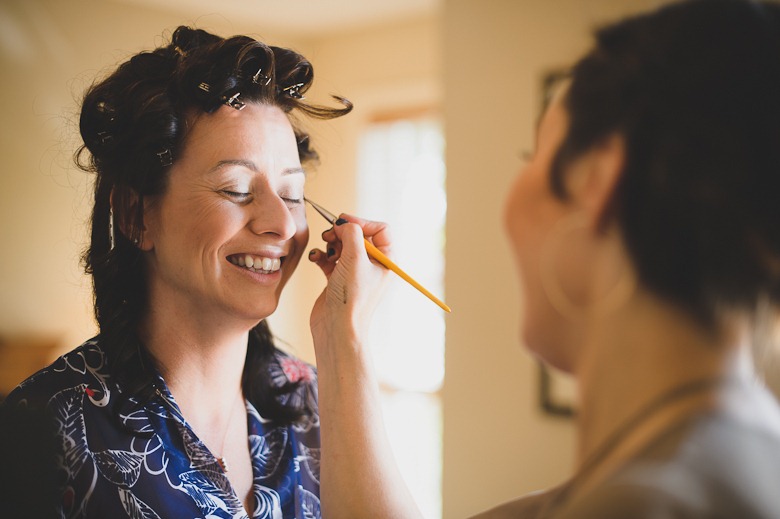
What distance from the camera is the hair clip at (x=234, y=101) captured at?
45.4 inches

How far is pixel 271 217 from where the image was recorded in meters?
1.14

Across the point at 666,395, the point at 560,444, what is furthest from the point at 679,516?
the point at 560,444

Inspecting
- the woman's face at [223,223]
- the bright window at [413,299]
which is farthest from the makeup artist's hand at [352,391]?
the bright window at [413,299]

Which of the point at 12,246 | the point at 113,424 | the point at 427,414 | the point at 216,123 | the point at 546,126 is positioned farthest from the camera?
A: the point at 427,414

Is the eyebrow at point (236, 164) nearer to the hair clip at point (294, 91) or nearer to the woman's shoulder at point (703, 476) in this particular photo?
the hair clip at point (294, 91)

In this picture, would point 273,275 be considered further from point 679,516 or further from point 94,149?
point 679,516

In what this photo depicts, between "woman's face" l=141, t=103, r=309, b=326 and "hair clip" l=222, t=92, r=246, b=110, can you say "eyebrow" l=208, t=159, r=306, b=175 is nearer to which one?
"woman's face" l=141, t=103, r=309, b=326

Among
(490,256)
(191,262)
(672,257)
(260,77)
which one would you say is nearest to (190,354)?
(191,262)

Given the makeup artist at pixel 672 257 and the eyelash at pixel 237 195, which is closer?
the makeup artist at pixel 672 257

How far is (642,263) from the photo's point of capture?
53cm

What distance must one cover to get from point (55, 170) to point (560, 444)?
3.12 m

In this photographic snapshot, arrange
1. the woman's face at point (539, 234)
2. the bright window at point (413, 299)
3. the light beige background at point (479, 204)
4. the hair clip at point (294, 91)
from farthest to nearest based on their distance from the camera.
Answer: the bright window at point (413, 299) → the light beige background at point (479, 204) → the hair clip at point (294, 91) → the woman's face at point (539, 234)

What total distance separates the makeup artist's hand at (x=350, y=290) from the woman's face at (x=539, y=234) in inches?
20.3

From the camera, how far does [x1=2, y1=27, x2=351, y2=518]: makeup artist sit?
3.50 ft
